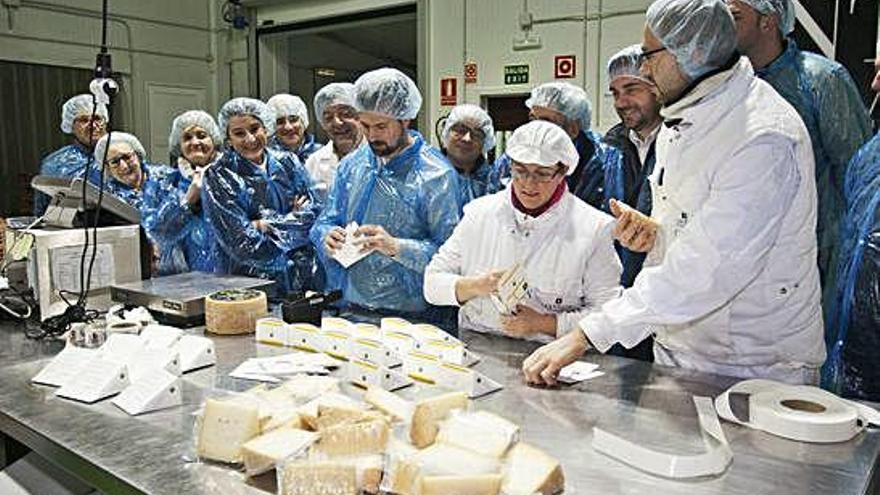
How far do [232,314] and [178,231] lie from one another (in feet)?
4.04

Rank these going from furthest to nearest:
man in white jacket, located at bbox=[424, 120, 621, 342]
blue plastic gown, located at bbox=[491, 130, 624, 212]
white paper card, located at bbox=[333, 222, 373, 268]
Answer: blue plastic gown, located at bbox=[491, 130, 624, 212], white paper card, located at bbox=[333, 222, 373, 268], man in white jacket, located at bbox=[424, 120, 621, 342]

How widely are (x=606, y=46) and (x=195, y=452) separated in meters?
3.72

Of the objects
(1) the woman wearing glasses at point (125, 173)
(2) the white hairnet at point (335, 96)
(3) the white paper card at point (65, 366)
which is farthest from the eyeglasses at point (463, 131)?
(3) the white paper card at point (65, 366)

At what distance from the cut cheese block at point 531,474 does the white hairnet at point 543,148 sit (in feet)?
3.10

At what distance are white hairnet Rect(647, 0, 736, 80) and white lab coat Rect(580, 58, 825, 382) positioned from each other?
4cm

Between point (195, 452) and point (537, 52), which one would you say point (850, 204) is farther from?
point (537, 52)

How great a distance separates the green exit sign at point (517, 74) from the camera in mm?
4445

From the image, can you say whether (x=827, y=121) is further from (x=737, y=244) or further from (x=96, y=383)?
(x=96, y=383)

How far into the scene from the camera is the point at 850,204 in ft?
5.93

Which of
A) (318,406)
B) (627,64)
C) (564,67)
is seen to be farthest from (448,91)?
(318,406)

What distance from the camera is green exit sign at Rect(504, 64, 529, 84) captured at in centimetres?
445

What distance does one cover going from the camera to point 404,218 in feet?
7.10

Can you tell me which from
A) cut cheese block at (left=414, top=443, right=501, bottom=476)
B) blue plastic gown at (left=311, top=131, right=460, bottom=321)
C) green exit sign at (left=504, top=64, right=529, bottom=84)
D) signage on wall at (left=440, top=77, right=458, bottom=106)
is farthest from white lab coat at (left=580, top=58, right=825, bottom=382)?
signage on wall at (left=440, top=77, right=458, bottom=106)

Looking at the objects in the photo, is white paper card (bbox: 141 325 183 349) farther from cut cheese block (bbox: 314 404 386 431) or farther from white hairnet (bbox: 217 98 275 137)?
white hairnet (bbox: 217 98 275 137)
